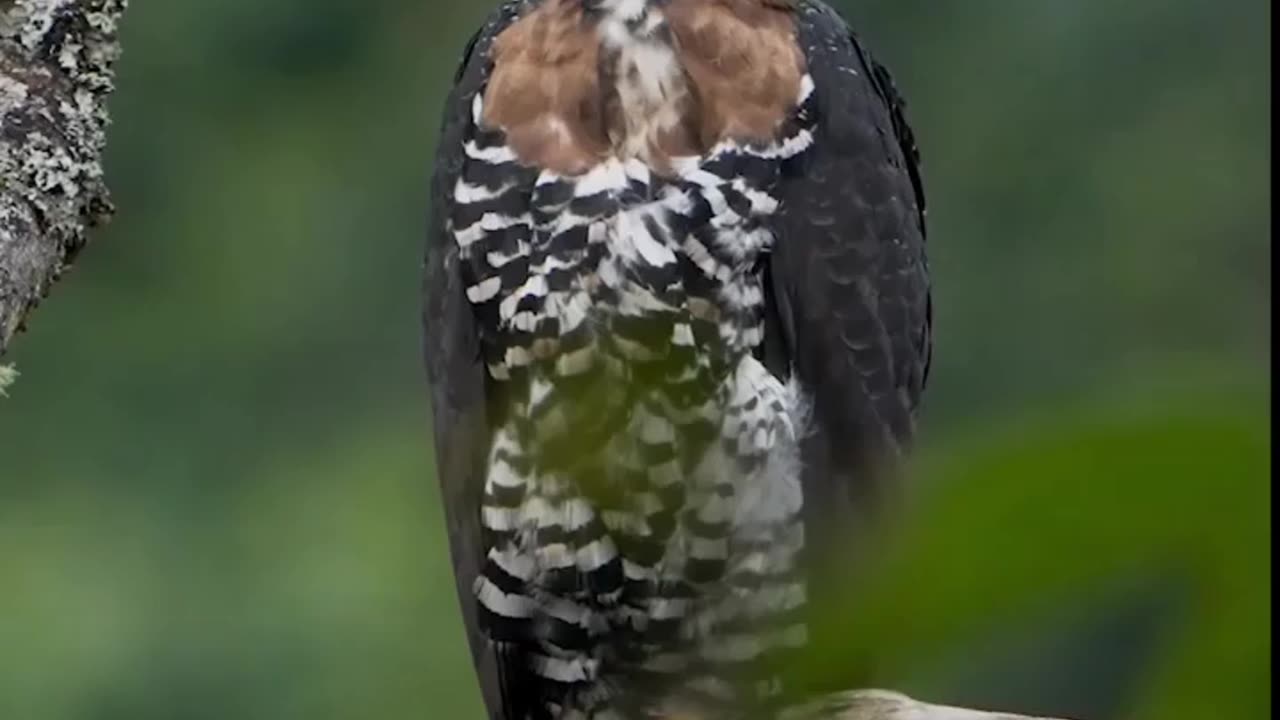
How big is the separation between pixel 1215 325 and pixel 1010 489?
7862 millimetres

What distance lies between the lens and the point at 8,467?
949 cm

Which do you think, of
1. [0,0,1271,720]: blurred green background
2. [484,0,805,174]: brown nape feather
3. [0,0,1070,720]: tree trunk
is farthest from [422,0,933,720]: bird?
[0,0,1271,720]: blurred green background

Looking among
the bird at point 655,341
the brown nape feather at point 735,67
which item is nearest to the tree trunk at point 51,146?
the bird at point 655,341

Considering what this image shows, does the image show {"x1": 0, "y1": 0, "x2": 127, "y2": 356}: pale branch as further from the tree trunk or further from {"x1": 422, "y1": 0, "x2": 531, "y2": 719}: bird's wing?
{"x1": 422, "y1": 0, "x2": 531, "y2": 719}: bird's wing

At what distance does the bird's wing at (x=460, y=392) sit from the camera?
282 cm

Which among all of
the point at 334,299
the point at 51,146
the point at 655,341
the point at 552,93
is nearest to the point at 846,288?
the point at 655,341

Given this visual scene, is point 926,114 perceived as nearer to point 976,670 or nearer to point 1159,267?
point 1159,267

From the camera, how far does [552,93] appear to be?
2.80 metres

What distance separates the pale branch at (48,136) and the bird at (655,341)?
598mm

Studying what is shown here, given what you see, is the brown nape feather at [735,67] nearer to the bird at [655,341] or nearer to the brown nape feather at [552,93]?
the bird at [655,341]

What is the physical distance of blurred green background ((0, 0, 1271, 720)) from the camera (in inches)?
308

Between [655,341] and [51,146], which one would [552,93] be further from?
[51,146]

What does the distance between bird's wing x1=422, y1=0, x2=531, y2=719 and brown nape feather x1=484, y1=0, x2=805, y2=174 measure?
10 centimetres

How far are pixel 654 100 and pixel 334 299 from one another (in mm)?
7570
